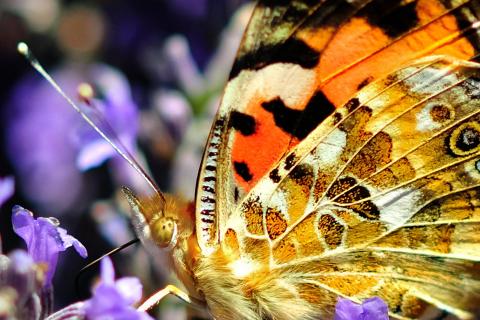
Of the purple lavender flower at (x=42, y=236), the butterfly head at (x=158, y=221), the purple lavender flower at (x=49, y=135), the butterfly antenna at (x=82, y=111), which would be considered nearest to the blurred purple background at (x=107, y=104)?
the purple lavender flower at (x=49, y=135)

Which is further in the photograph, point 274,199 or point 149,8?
point 149,8

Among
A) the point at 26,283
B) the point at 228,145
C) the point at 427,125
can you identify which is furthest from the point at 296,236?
the point at 26,283

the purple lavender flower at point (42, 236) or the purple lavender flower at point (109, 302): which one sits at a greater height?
the purple lavender flower at point (42, 236)

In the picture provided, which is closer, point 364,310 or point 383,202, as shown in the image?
point 364,310

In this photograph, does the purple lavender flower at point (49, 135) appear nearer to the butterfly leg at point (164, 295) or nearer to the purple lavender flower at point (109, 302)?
the butterfly leg at point (164, 295)

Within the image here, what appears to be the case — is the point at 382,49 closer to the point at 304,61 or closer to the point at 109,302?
the point at 304,61

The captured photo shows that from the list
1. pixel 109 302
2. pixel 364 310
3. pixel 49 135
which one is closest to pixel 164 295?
pixel 109 302

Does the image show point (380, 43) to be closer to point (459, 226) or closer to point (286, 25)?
point (286, 25)
